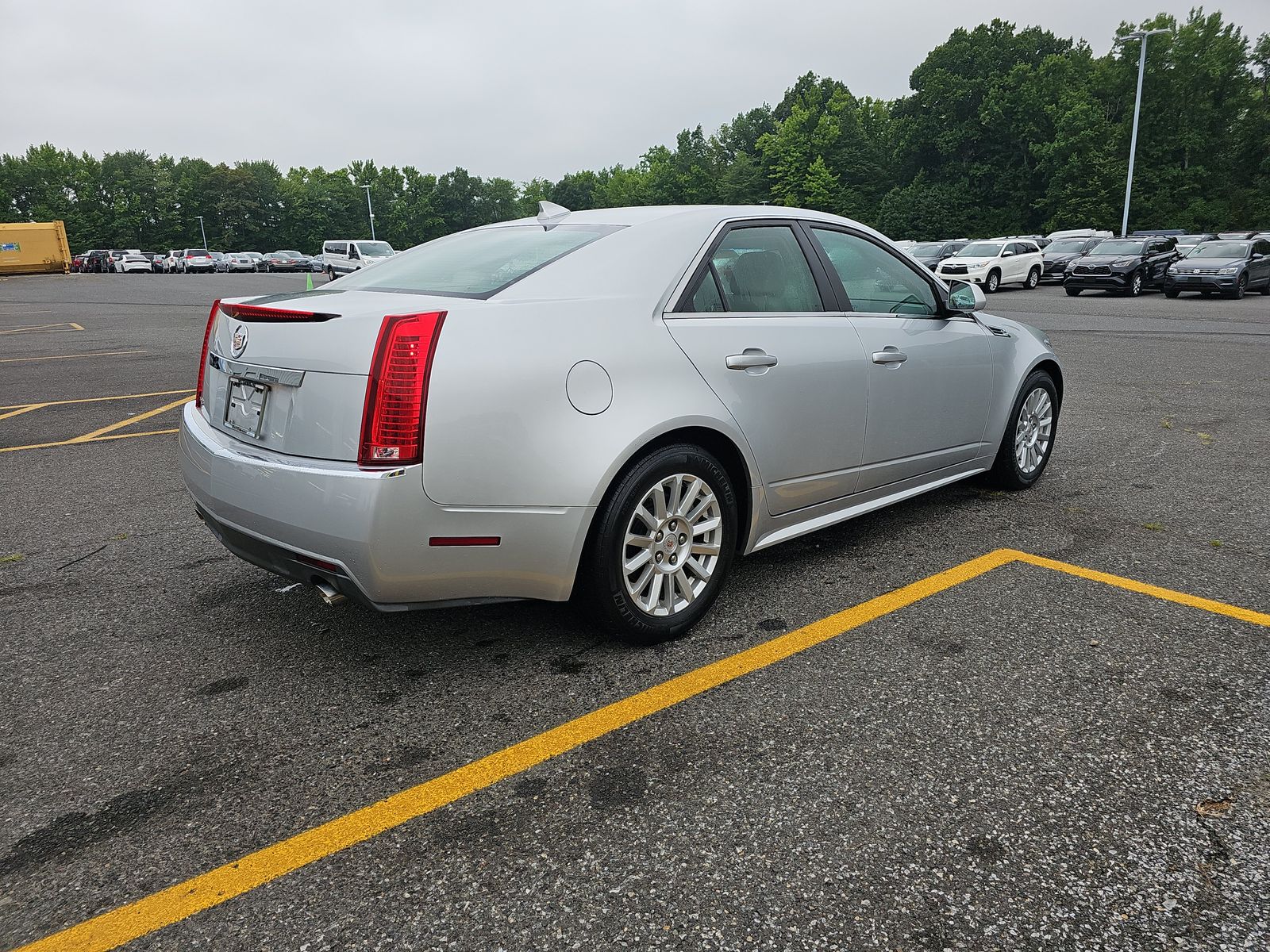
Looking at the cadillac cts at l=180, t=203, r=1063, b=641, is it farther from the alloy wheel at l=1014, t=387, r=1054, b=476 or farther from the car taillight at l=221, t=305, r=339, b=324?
the alloy wheel at l=1014, t=387, r=1054, b=476

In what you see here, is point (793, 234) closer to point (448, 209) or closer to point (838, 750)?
point (838, 750)

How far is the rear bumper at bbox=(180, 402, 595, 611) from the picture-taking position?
268 cm

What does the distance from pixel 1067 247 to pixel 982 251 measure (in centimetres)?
567

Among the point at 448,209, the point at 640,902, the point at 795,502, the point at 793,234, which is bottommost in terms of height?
the point at 640,902

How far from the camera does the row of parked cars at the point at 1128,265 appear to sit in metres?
23.3

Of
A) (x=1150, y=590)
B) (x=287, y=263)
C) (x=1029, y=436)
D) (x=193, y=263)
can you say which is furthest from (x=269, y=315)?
(x=193, y=263)

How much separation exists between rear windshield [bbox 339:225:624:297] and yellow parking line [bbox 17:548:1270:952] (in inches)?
57.4

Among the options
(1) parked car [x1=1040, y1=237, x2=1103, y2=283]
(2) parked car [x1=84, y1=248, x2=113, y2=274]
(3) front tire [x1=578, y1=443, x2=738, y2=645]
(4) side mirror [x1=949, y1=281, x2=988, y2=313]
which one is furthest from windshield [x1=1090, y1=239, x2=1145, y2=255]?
(2) parked car [x1=84, y1=248, x2=113, y2=274]

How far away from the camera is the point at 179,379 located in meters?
10.4

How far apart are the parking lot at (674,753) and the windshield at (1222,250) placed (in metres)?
23.2

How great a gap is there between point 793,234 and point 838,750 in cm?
232

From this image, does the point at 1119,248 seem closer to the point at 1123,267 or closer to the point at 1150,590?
the point at 1123,267

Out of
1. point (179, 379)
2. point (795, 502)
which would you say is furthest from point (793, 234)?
point (179, 379)

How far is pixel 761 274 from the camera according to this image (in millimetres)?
3746
